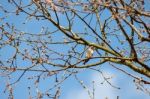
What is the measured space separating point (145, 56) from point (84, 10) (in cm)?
224

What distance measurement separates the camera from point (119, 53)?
25.5 feet

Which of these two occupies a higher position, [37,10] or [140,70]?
[37,10]

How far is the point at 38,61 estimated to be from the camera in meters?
7.68

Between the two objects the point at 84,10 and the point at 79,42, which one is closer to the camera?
the point at 84,10

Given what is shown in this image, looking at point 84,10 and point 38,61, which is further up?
point 84,10

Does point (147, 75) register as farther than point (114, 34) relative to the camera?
No

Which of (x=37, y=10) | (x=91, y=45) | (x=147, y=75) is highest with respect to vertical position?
(x=37, y=10)

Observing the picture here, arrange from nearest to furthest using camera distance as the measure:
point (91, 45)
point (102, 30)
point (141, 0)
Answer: point (141, 0)
point (91, 45)
point (102, 30)

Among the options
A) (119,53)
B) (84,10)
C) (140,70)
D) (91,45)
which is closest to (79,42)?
(91,45)

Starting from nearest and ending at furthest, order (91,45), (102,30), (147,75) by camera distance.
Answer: (147,75) → (91,45) → (102,30)

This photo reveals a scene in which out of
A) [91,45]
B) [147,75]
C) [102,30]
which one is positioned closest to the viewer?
[147,75]

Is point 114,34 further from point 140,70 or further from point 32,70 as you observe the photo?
point 32,70

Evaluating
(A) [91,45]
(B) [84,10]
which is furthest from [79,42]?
(B) [84,10]

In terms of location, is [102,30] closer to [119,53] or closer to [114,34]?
[114,34]
